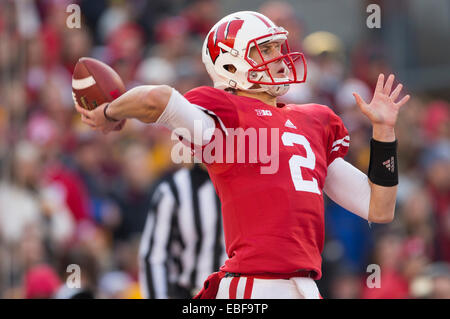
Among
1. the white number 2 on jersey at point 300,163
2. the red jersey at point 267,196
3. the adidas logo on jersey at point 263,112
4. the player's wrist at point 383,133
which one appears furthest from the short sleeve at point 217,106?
the player's wrist at point 383,133

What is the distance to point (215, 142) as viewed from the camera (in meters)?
3.88

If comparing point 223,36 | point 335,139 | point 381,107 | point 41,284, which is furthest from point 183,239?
point 381,107

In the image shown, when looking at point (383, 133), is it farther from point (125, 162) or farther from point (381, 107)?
point (125, 162)

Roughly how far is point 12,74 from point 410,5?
4.80 m

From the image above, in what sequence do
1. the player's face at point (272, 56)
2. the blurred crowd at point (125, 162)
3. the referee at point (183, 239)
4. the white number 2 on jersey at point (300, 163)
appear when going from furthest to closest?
1. the blurred crowd at point (125, 162)
2. the referee at point (183, 239)
3. the player's face at point (272, 56)
4. the white number 2 on jersey at point (300, 163)

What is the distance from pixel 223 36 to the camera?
4195 millimetres

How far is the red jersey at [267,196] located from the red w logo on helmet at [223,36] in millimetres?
318

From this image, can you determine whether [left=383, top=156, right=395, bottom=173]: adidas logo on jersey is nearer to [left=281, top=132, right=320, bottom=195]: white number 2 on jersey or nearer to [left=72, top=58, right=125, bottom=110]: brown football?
[left=281, top=132, right=320, bottom=195]: white number 2 on jersey

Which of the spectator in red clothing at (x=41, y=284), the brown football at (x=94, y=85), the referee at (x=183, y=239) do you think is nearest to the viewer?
the brown football at (x=94, y=85)

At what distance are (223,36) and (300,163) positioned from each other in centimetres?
70

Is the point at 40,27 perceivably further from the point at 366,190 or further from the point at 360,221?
the point at 366,190

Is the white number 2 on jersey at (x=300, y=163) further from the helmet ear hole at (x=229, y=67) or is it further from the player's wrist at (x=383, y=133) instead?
the helmet ear hole at (x=229, y=67)

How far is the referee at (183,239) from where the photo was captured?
575 centimetres
